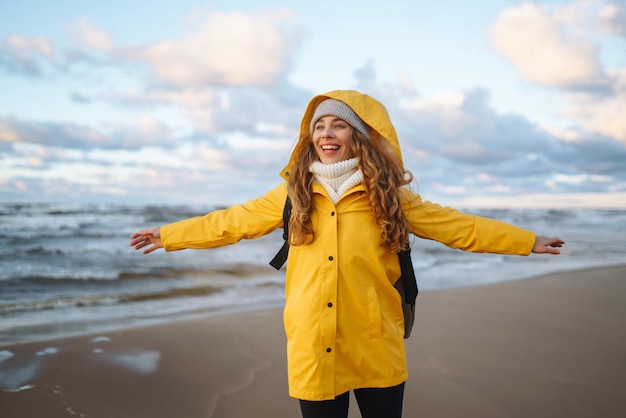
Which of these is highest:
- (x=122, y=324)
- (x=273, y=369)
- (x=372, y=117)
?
(x=372, y=117)

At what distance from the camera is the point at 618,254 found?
1271 cm

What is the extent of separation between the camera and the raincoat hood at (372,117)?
2.54 meters

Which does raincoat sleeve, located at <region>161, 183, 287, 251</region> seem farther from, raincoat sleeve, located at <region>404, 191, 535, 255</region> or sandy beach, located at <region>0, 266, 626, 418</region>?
sandy beach, located at <region>0, 266, 626, 418</region>

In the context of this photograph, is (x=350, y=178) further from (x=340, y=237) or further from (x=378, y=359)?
(x=378, y=359)

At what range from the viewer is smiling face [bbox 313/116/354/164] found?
2.50 meters

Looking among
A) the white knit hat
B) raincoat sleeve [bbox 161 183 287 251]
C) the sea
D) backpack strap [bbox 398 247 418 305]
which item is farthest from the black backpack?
the sea

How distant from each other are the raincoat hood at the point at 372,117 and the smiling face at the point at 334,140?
0.12 m

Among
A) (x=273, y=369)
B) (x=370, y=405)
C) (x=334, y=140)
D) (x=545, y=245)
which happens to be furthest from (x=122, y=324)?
(x=545, y=245)

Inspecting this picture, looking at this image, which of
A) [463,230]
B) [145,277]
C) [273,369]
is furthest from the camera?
[145,277]

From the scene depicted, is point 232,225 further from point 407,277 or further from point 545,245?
A: point 545,245

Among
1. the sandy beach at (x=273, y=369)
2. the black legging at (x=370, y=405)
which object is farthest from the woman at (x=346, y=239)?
the sandy beach at (x=273, y=369)

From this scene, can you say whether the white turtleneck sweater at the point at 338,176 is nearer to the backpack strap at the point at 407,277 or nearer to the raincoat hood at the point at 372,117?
the raincoat hood at the point at 372,117

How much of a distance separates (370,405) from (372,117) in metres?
1.49

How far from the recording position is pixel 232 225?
8.34ft
